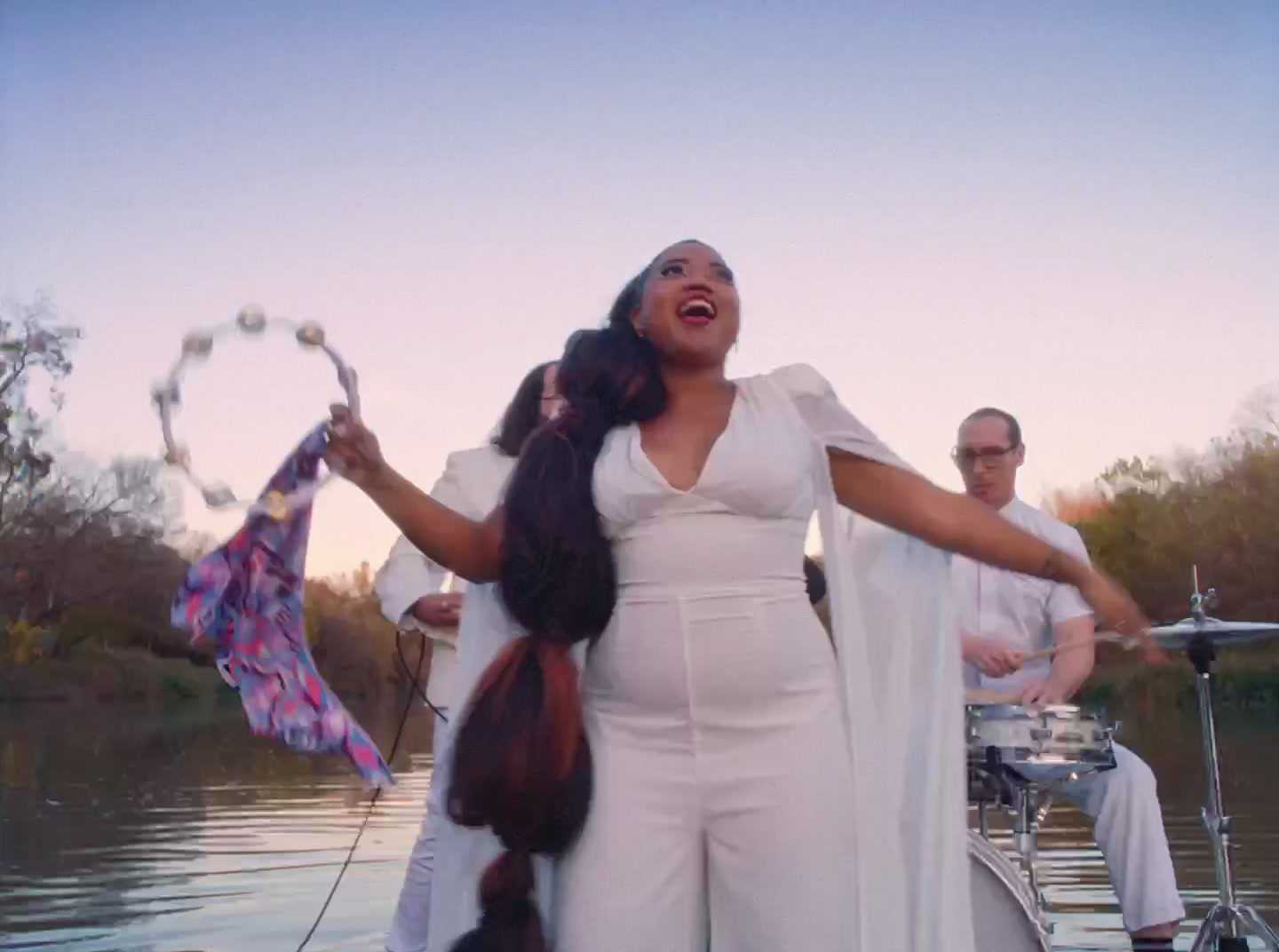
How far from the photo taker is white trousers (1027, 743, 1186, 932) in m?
4.45

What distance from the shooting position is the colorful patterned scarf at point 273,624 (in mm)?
2941

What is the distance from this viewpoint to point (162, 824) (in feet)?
32.8

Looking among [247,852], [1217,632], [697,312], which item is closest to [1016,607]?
[1217,632]

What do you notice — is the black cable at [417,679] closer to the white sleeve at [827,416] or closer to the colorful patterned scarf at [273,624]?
the colorful patterned scarf at [273,624]

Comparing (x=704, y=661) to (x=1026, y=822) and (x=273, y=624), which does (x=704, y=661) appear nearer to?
(x=273, y=624)

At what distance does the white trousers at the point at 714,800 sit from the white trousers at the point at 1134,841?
2.07 metres

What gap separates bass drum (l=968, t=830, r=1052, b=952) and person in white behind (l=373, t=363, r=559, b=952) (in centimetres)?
146

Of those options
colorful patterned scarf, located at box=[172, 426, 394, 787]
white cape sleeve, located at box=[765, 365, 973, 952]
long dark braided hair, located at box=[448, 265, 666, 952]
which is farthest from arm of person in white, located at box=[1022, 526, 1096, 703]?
colorful patterned scarf, located at box=[172, 426, 394, 787]

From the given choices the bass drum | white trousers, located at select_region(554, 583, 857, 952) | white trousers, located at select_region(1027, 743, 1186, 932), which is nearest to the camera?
white trousers, located at select_region(554, 583, 857, 952)

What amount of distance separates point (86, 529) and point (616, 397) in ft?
138

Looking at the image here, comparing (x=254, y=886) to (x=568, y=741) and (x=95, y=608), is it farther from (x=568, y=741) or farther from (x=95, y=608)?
(x=95, y=608)

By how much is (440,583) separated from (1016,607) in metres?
1.94

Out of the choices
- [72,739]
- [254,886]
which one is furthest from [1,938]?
[72,739]

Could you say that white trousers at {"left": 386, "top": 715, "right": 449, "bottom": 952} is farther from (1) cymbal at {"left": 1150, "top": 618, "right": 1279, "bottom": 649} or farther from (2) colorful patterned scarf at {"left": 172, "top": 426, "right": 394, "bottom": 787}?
(1) cymbal at {"left": 1150, "top": 618, "right": 1279, "bottom": 649}
